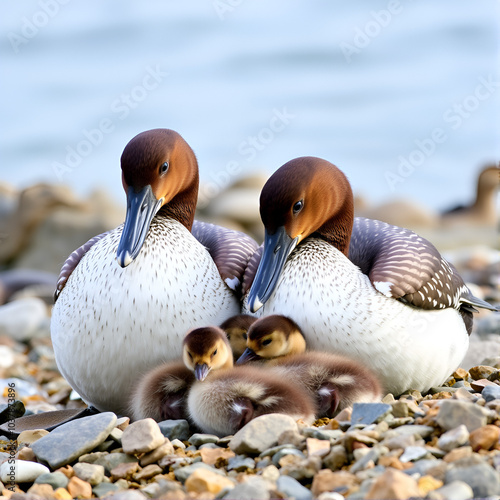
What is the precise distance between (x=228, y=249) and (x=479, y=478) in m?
2.29

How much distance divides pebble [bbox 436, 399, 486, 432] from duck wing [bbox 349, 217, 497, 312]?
3.19ft

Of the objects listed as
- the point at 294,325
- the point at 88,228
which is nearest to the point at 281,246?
the point at 294,325

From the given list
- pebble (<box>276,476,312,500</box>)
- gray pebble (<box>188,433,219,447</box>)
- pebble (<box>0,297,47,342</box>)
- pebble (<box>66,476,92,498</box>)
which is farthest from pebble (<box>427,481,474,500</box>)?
pebble (<box>0,297,47,342</box>)

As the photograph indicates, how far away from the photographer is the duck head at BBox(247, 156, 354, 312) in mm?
4090

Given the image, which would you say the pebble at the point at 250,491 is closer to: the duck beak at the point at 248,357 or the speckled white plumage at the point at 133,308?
the duck beak at the point at 248,357

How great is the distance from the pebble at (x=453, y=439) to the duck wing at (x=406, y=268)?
112cm

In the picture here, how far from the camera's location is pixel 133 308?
4.04m

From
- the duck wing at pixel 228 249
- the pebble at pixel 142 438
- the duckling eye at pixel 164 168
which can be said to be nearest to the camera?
the pebble at pixel 142 438

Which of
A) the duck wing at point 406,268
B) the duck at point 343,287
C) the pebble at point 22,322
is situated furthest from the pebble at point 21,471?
the pebble at point 22,322

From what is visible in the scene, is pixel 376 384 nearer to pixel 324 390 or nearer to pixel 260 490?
pixel 324 390

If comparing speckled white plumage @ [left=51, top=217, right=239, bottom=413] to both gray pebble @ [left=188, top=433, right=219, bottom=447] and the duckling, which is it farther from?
gray pebble @ [left=188, top=433, right=219, bottom=447]

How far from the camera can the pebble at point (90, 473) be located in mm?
3283

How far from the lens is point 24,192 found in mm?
14727

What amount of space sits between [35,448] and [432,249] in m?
2.34
